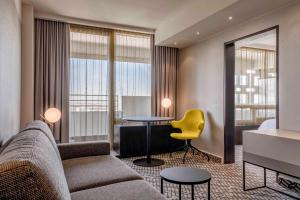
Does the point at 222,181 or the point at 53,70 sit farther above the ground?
the point at 53,70

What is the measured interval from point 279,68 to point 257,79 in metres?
3.32

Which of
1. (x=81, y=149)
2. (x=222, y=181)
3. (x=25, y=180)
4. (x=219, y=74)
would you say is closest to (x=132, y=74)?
(x=219, y=74)

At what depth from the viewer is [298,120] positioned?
9.32ft

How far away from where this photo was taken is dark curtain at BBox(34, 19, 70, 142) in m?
4.36

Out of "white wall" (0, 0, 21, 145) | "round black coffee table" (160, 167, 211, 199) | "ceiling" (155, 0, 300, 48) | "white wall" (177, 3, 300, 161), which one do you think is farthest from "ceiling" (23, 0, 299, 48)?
"round black coffee table" (160, 167, 211, 199)

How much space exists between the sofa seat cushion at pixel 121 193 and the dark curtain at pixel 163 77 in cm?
361

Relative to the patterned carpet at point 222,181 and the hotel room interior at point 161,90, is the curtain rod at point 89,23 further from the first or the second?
the patterned carpet at point 222,181

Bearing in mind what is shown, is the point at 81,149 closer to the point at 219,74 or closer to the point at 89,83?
the point at 89,83

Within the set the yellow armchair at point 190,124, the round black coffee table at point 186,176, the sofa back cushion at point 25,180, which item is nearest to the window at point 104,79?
the yellow armchair at point 190,124

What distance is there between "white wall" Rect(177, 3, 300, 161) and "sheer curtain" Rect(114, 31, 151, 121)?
2.90 ft

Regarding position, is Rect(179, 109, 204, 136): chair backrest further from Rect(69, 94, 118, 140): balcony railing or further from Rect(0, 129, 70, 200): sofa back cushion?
Rect(0, 129, 70, 200): sofa back cushion

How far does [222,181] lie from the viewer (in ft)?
10.5

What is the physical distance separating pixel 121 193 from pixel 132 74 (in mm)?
3771

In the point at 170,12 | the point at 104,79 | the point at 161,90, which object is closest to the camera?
the point at 170,12
